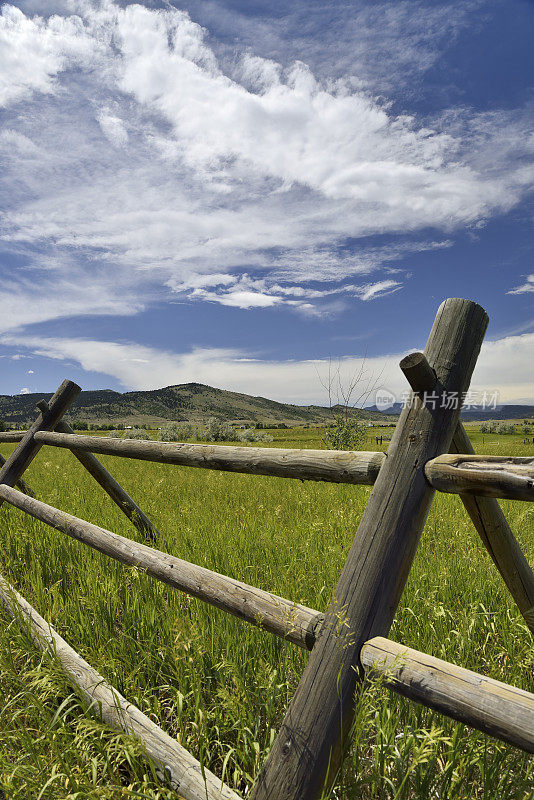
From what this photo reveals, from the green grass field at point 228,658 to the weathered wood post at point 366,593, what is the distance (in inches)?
5.3

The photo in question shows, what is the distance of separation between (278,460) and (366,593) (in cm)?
77

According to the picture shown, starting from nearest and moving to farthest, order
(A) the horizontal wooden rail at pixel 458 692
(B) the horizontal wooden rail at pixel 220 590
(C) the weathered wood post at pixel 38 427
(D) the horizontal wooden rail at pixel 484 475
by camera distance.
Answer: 1. (A) the horizontal wooden rail at pixel 458 692
2. (D) the horizontal wooden rail at pixel 484 475
3. (B) the horizontal wooden rail at pixel 220 590
4. (C) the weathered wood post at pixel 38 427

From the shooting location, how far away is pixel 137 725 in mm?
1960

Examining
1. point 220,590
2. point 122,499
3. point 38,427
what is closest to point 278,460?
point 220,590

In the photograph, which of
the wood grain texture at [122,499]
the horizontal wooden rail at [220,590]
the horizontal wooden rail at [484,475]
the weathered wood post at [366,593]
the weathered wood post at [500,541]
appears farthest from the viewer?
the wood grain texture at [122,499]

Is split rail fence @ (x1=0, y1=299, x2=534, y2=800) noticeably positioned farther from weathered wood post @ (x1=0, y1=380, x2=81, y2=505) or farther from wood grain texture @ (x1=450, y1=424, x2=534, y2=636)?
weathered wood post @ (x1=0, y1=380, x2=81, y2=505)

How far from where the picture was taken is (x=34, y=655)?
2.75 meters

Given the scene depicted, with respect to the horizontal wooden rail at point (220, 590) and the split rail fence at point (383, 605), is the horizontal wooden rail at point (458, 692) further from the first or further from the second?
the horizontal wooden rail at point (220, 590)

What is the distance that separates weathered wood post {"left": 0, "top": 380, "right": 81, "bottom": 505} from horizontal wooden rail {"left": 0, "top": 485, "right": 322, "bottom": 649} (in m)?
1.83

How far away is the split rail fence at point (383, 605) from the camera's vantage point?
1.44 meters

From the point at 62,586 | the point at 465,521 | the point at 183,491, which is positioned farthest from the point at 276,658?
the point at 183,491

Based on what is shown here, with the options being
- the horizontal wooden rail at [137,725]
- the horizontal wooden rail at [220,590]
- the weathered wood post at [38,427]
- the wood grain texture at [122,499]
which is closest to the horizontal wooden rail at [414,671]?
the horizontal wooden rail at [220,590]

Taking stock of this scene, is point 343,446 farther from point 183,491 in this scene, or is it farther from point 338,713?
point 338,713

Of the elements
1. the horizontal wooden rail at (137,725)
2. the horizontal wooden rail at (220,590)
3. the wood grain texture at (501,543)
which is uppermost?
the wood grain texture at (501,543)
